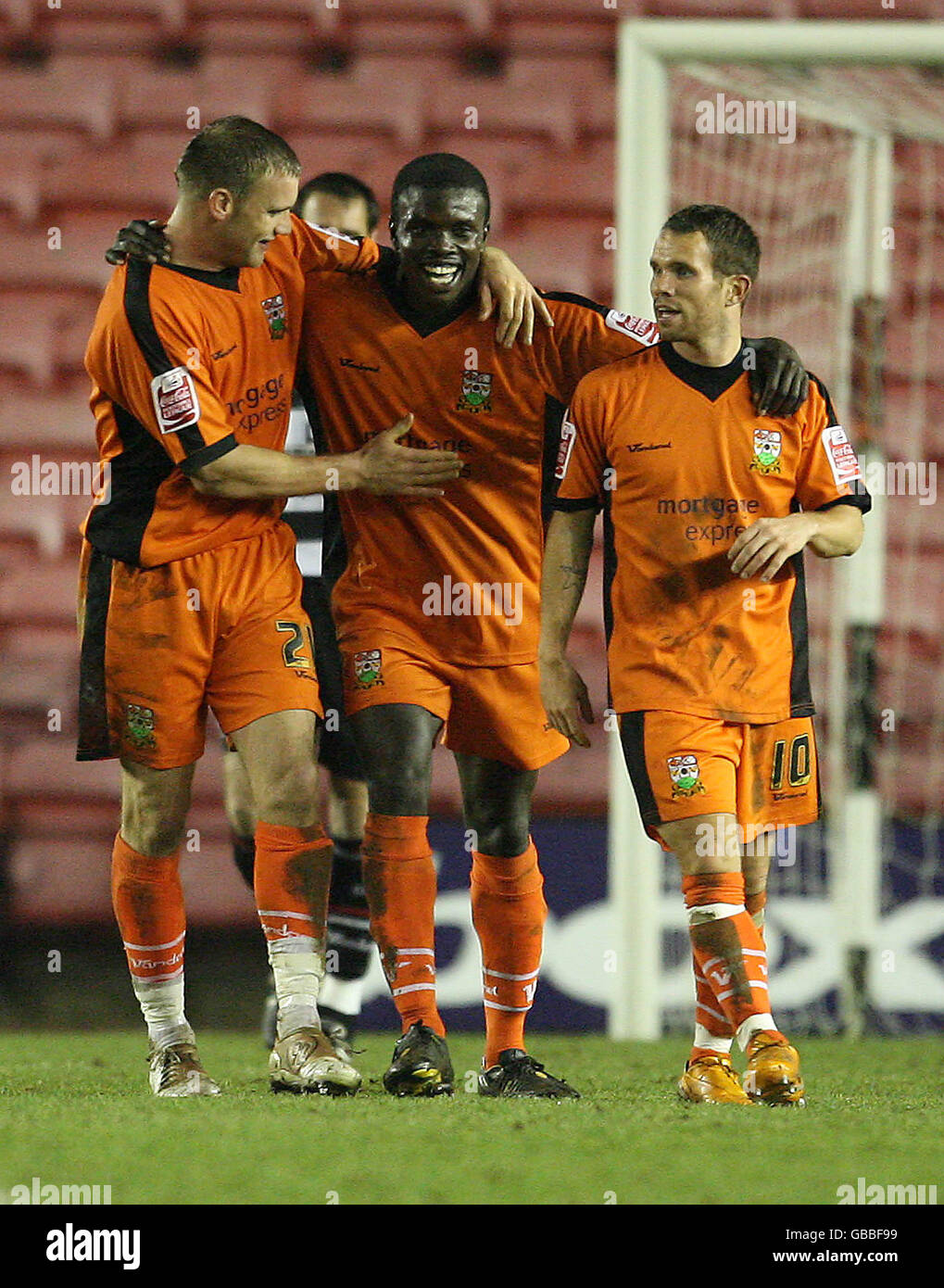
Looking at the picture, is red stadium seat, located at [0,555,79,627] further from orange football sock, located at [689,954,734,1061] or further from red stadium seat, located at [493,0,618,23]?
orange football sock, located at [689,954,734,1061]

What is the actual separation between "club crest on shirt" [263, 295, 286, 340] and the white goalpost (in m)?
1.72

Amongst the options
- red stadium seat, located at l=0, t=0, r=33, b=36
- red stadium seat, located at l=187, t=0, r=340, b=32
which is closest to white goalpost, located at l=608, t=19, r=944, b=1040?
red stadium seat, located at l=187, t=0, r=340, b=32

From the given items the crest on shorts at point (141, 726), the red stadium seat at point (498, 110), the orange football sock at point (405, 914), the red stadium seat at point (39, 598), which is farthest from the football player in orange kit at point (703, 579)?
the red stadium seat at point (498, 110)

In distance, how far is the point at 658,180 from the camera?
4762 millimetres

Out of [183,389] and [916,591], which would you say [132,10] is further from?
[183,389]

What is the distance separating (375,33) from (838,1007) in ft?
12.3

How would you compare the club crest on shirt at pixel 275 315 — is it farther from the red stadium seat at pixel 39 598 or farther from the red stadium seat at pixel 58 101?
the red stadium seat at pixel 58 101

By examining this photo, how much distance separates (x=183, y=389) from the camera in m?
3.04

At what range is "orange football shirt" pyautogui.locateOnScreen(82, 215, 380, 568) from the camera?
10.0ft

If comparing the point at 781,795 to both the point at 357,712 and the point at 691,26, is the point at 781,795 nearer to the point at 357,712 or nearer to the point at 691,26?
the point at 357,712

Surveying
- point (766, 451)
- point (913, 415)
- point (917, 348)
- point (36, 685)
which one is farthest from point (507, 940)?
point (917, 348)

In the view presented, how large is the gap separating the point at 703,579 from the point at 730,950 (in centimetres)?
65
